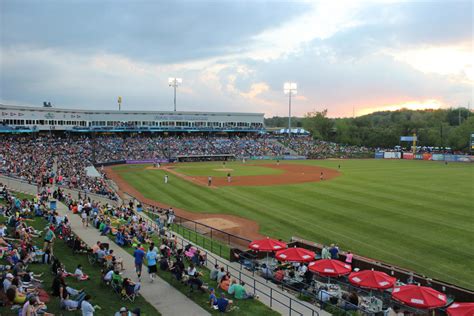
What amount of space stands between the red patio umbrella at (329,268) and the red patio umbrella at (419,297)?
7.57 ft

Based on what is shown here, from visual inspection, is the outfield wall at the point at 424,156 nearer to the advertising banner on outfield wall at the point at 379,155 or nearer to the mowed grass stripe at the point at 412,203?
the advertising banner on outfield wall at the point at 379,155

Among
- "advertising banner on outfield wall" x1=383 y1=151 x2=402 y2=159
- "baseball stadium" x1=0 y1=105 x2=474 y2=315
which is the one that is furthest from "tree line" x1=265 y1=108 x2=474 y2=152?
"baseball stadium" x1=0 y1=105 x2=474 y2=315

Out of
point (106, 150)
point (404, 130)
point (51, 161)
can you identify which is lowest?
point (51, 161)

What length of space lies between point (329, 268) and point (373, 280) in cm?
171

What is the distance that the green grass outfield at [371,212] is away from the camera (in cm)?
2086

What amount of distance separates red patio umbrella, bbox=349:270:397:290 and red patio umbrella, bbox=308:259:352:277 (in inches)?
21.9

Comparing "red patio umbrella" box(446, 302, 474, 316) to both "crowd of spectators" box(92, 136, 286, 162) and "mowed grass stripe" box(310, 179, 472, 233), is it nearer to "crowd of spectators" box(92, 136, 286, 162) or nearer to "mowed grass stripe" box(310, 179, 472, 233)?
"mowed grass stripe" box(310, 179, 472, 233)

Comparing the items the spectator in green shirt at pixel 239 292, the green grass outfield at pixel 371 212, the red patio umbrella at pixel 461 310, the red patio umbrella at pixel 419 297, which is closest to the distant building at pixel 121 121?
the green grass outfield at pixel 371 212

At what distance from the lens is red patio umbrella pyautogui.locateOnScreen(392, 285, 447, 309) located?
12016 millimetres

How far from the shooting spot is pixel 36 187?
34719 millimetres

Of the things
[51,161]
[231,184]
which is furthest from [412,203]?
[51,161]

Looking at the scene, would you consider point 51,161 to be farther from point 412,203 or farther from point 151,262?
point 151,262

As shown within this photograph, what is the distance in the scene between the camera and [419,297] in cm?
1219

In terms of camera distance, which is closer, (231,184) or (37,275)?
(37,275)
